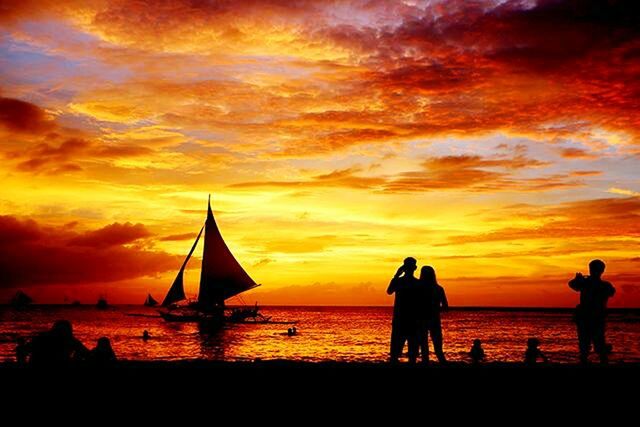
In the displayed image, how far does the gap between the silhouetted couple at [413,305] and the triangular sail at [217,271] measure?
5653cm

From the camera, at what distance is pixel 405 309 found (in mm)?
11219

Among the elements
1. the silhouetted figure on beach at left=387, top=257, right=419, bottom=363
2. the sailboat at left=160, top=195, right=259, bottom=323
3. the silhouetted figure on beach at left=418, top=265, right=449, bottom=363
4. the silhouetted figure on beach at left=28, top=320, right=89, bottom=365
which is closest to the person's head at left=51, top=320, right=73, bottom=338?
the silhouetted figure on beach at left=28, top=320, right=89, bottom=365

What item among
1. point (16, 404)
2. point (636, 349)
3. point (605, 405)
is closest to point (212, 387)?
point (16, 404)

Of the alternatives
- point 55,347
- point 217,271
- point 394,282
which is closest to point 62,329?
point 55,347

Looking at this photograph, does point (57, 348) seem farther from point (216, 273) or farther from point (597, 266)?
point (216, 273)

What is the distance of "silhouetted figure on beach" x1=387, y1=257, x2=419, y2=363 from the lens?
36.1 ft

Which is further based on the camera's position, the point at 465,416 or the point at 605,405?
the point at 605,405

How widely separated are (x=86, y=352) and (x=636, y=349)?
53872 mm

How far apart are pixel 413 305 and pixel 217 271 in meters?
57.3

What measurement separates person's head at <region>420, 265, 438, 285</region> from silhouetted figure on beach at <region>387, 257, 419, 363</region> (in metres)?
0.20

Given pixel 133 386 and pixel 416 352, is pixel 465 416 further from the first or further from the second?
pixel 133 386

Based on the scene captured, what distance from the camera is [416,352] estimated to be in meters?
11.6

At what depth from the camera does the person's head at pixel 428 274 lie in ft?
36.8

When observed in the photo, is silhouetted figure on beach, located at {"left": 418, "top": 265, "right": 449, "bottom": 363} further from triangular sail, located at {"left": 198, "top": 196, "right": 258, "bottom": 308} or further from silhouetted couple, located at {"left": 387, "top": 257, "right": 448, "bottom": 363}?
triangular sail, located at {"left": 198, "top": 196, "right": 258, "bottom": 308}
